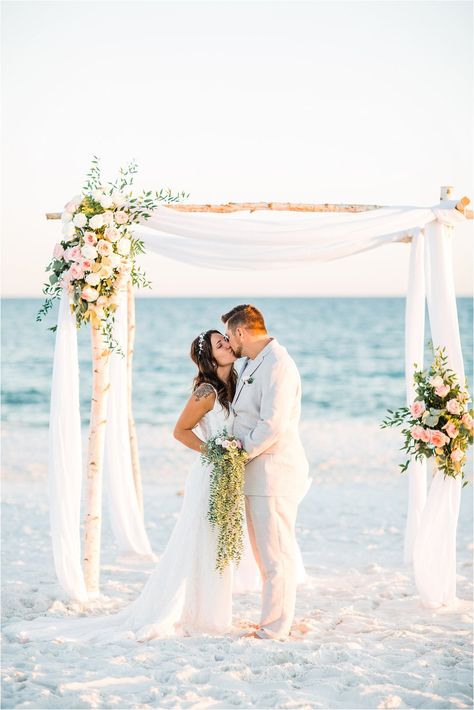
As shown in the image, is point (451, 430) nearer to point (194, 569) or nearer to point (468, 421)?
point (468, 421)

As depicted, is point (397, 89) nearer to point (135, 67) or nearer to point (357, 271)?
point (135, 67)

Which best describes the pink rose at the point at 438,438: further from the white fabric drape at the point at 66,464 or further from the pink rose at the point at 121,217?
the pink rose at the point at 121,217

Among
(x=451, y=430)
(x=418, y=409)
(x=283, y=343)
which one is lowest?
(x=451, y=430)

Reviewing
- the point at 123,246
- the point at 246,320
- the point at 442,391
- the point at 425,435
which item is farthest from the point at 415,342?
the point at 123,246

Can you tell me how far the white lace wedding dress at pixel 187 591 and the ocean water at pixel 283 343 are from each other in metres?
13.8

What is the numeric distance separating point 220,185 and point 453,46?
5.57m

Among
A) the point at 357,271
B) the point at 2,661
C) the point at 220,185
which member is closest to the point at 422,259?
the point at 2,661

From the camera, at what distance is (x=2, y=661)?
4242 mm

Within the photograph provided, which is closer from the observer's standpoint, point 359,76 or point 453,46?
point 453,46

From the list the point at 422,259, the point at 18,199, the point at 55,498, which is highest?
the point at 18,199

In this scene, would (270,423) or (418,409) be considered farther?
(418,409)

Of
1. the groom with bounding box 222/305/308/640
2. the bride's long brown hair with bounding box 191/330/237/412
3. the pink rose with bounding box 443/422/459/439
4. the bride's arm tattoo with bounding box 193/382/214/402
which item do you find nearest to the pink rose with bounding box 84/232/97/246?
the bride's long brown hair with bounding box 191/330/237/412

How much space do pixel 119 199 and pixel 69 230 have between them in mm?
Result: 386

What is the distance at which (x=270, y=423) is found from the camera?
451 cm
